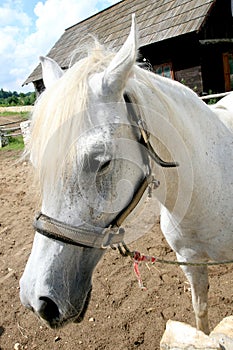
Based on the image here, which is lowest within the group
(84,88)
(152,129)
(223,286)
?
(223,286)

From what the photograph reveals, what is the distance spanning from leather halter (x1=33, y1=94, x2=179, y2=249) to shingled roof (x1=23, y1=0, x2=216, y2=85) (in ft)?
16.9

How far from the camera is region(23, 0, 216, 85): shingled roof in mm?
9430

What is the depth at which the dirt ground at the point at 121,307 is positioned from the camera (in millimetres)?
2572

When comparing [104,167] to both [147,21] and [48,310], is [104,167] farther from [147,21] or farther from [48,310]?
[147,21]

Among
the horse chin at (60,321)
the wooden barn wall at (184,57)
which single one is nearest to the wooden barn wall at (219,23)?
the wooden barn wall at (184,57)

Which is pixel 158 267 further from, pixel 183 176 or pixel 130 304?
pixel 183 176

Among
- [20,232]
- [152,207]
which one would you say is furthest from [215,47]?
[152,207]

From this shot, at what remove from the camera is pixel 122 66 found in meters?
1.15

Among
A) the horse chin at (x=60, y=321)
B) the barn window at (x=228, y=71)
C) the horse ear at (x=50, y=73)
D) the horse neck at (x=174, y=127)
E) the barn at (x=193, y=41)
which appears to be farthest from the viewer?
the barn window at (x=228, y=71)

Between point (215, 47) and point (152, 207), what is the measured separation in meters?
9.23

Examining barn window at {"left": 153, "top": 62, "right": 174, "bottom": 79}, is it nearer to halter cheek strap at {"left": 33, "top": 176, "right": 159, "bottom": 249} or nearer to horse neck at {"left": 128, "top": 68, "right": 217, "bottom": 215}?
horse neck at {"left": 128, "top": 68, "right": 217, "bottom": 215}

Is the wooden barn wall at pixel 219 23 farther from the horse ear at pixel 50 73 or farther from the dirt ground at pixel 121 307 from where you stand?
the horse ear at pixel 50 73

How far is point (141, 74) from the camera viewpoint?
4.58ft

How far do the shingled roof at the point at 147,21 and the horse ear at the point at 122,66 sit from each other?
513 centimetres
